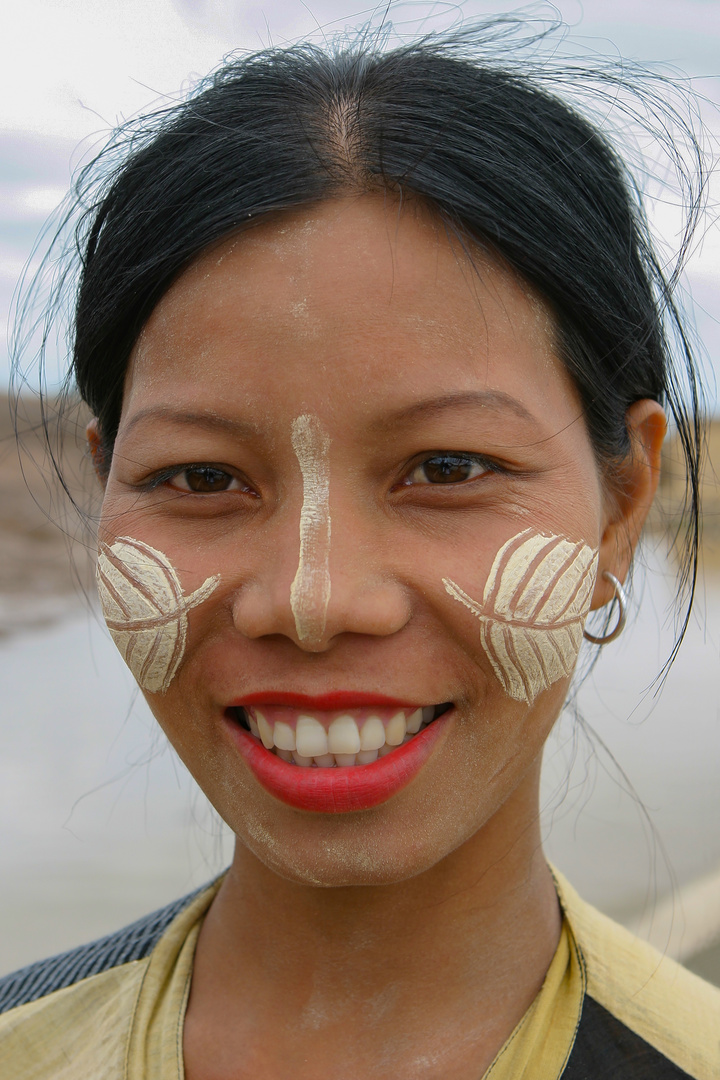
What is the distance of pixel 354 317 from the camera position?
138cm

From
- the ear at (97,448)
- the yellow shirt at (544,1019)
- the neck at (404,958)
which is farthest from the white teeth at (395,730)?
the ear at (97,448)

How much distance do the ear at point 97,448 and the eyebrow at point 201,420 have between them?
411 millimetres

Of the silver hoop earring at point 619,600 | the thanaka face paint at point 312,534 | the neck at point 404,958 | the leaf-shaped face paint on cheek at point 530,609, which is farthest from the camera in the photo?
the silver hoop earring at point 619,600

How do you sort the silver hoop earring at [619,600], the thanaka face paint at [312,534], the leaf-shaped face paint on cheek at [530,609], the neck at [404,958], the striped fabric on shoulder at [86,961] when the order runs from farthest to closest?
1. the striped fabric on shoulder at [86,961]
2. the silver hoop earring at [619,600]
3. the neck at [404,958]
4. the leaf-shaped face paint on cheek at [530,609]
5. the thanaka face paint at [312,534]

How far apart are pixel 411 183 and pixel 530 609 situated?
0.66 meters

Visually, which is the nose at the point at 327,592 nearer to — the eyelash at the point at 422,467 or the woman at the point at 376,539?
the woman at the point at 376,539

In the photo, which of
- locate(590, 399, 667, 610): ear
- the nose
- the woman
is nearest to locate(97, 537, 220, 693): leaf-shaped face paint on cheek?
the woman

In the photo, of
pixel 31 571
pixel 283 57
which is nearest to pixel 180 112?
pixel 283 57

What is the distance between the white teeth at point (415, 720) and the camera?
56.6 inches

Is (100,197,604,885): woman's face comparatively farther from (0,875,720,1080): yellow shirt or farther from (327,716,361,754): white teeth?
(0,875,720,1080): yellow shirt

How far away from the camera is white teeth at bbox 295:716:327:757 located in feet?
4.63

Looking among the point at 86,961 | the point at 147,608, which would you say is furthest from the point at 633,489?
the point at 86,961

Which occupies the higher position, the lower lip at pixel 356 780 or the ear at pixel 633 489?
the ear at pixel 633 489

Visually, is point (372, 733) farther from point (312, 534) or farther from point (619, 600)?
point (619, 600)
